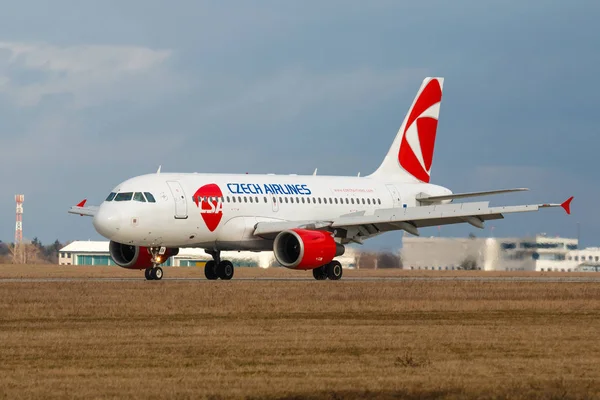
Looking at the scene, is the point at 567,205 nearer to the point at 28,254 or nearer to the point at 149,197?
the point at 149,197

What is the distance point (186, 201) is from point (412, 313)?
19.6m

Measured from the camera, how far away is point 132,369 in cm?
1797

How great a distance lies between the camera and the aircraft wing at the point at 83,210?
5316cm

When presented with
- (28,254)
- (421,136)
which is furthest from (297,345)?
(28,254)

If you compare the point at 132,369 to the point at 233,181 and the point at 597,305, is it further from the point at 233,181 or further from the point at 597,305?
the point at 233,181

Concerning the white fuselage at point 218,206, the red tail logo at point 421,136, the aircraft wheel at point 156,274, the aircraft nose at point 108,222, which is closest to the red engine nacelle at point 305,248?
the white fuselage at point 218,206

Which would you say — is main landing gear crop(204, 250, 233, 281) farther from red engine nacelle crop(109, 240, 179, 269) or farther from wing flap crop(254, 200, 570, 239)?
wing flap crop(254, 200, 570, 239)

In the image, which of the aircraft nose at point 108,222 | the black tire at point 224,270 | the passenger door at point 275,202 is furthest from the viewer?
the passenger door at point 275,202

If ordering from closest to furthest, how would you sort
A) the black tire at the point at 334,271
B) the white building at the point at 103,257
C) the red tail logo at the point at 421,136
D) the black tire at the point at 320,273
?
the black tire at the point at 334,271 < the black tire at the point at 320,273 < the red tail logo at the point at 421,136 < the white building at the point at 103,257

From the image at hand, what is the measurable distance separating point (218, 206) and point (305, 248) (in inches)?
171

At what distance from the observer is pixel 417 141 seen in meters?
60.4

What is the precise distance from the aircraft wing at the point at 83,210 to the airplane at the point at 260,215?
0.15 ft

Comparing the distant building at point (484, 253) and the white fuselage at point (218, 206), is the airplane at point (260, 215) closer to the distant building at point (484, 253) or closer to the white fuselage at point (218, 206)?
the white fuselage at point (218, 206)

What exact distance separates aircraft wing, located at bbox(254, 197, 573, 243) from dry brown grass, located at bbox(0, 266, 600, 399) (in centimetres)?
1288
